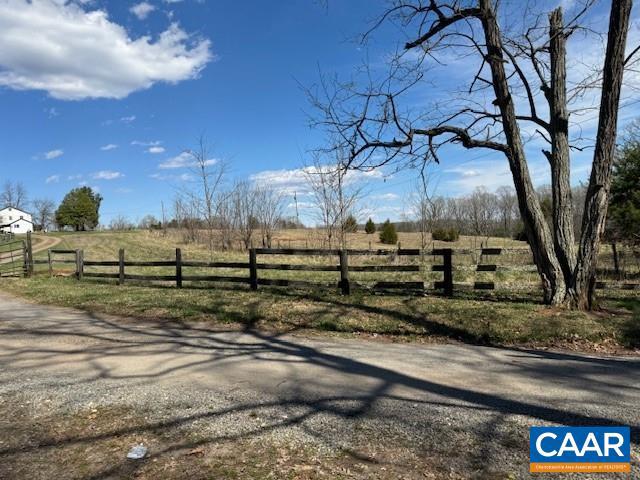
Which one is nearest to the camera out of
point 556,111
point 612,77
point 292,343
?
point 292,343

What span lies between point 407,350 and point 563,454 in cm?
363

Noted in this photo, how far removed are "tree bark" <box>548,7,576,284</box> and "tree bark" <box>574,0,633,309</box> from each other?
288 millimetres

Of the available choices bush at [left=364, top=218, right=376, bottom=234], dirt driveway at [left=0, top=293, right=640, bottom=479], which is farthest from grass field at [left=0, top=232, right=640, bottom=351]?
bush at [left=364, top=218, right=376, bottom=234]

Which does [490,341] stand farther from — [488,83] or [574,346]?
[488,83]

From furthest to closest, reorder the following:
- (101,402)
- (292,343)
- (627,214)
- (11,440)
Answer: (627,214) → (292,343) → (101,402) → (11,440)

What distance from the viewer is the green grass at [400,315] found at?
25.7ft

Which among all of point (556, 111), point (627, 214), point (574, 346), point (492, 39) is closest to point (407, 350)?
point (574, 346)

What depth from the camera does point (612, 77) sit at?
872 centimetres

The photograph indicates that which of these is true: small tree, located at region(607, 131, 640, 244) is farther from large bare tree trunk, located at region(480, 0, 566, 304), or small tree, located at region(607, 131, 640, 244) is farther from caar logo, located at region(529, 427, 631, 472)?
caar logo, located at region(529, 427, 631, 472)

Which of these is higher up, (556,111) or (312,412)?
(556,111)

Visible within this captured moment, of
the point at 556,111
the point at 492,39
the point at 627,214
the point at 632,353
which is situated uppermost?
the point at 492,39

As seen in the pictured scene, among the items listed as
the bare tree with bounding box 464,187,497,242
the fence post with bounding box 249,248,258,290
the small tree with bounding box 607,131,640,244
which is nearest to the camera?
the fence post with bounding box 249,248,258,290

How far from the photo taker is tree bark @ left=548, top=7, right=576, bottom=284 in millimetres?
9461

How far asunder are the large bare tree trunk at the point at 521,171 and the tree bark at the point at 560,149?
9.5 inches
